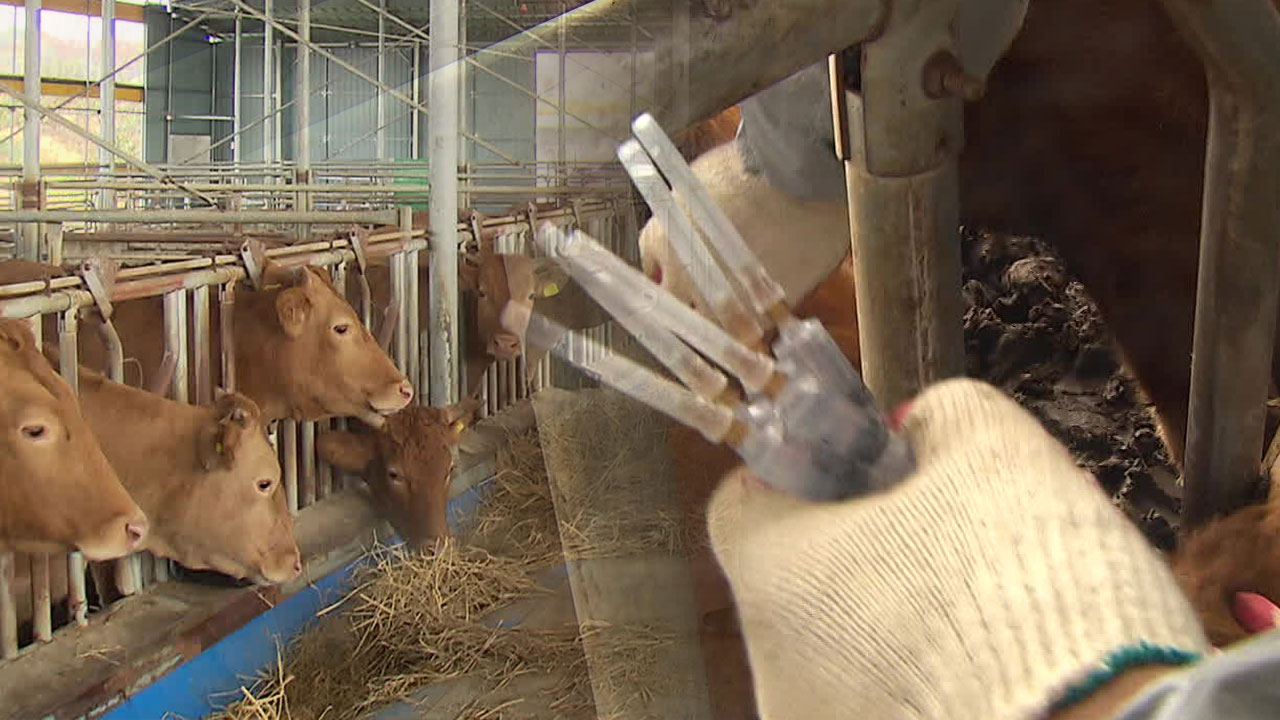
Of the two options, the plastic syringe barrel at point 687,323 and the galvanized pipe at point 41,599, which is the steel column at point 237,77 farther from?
the plastic syringe barrel at point 687,323

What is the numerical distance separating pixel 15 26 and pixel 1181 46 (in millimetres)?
1485

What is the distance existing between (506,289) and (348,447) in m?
0.85

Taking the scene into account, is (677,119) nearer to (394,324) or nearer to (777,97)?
(777,97)

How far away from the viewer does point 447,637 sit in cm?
136

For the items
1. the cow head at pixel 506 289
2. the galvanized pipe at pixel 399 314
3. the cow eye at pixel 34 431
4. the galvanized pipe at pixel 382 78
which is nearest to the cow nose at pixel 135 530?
the cow eye at pixel 34 431

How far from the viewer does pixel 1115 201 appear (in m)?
0.81

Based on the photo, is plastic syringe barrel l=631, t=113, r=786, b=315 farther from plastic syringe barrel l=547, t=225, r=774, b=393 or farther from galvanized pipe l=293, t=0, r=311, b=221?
galvanized pipe l=293, t=0, r=311, b=221

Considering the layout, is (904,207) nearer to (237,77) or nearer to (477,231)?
(477,231)

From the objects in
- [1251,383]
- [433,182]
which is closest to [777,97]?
[1251,383]

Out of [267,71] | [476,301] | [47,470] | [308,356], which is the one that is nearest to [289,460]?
[308,356]

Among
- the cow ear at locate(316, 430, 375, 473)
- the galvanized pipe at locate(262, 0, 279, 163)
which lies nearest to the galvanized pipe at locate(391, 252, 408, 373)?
the cow ear at locate(316, 430, 375, 473)

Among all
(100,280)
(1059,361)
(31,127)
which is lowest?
(1059,361)

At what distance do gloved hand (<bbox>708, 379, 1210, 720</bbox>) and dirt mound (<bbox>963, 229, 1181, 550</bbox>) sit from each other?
3.35 ft

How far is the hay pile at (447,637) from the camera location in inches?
44.6
